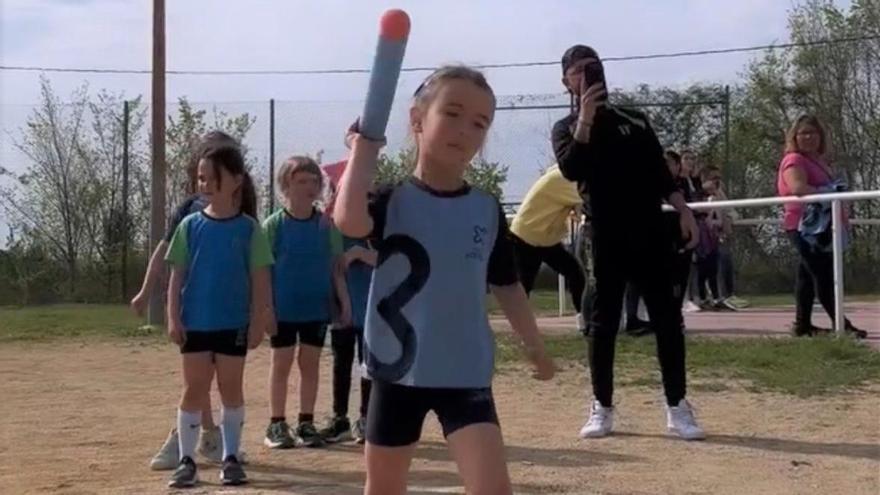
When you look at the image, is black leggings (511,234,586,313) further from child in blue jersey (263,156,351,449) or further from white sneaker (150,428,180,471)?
white sneaker (150,428,180,471)

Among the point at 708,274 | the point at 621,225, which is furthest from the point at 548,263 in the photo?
the point at 708,274

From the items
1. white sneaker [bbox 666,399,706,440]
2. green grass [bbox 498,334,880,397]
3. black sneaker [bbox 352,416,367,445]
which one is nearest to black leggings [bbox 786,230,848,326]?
green grass [bbox 498,334,880,397]

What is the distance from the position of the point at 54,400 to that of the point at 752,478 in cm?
502

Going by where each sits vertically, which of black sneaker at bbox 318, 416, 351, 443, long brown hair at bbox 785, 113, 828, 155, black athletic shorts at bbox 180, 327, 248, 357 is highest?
long brown hair at bbox 785, 113, 828, 155

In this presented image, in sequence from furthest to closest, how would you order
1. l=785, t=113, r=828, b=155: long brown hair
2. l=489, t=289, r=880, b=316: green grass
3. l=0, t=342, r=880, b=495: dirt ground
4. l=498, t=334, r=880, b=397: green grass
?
l=489, t=289, r=880, b=316: green grass → l=785, t=113, r=828, b=155: long brown hair → l=498, t=334, r=880, b=397: green grass → l=0, t=342, r=880, b=495: dirt ground

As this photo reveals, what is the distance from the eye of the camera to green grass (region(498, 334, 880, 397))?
906 centimetres

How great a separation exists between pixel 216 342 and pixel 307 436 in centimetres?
122

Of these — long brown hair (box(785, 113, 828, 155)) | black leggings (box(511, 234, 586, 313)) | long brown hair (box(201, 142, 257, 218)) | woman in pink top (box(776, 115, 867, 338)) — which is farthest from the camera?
woman in pink top (box(776, 115, 867, 338))

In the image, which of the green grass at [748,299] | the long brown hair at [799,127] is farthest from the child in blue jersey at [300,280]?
the green grass at [748,299]

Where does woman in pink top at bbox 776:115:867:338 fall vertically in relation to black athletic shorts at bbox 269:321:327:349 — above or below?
above

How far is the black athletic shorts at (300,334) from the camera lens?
7.41m

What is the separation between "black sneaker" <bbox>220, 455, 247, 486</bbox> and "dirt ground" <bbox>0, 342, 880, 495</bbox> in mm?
68

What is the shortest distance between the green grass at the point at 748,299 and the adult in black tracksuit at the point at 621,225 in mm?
8254

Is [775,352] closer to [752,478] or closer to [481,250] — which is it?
[752,478]
